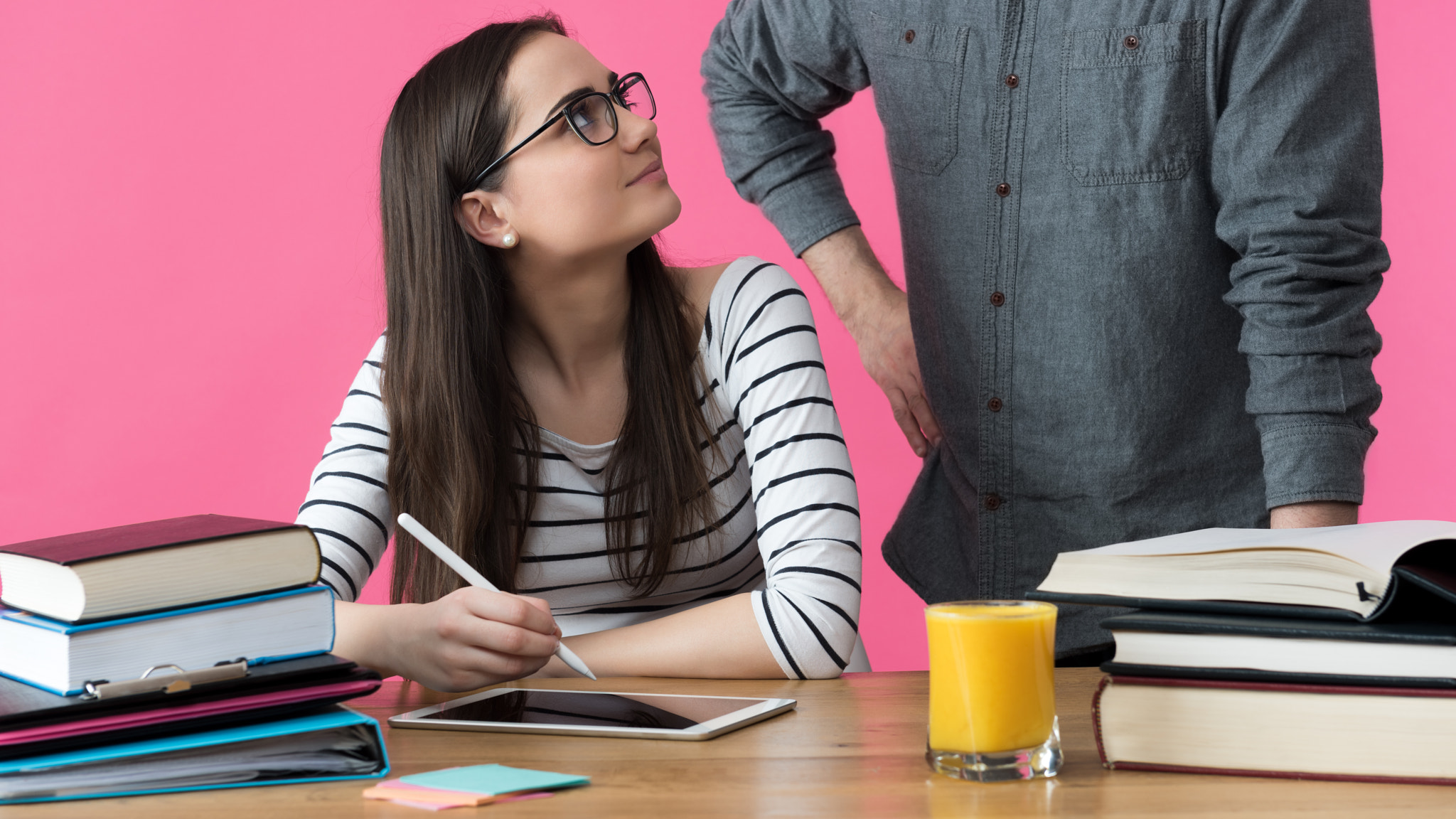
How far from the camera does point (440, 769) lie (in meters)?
0.87

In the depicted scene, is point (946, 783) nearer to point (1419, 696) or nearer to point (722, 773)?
point (722, 773)

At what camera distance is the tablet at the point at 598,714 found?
0.96 m

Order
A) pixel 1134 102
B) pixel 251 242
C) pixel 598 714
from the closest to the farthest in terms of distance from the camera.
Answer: pixel 598 714, pixel 1134 102, pixel 251 242

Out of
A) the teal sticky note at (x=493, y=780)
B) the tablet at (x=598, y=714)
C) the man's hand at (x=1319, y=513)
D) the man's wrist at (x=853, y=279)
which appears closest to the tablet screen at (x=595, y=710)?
the tablet at (x=598, y=714)

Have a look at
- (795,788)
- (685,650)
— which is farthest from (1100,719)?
(685,650)

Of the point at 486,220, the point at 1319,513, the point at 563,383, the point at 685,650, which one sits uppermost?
the point at 486,220

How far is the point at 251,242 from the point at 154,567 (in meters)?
2.42

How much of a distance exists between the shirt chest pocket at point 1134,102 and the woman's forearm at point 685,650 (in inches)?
29.0

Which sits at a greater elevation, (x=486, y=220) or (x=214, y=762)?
(x=486, y=220)

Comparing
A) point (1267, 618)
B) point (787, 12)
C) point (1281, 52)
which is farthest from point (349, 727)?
point (787, 12)

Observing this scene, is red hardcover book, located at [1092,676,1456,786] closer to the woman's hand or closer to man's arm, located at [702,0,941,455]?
the woman's hand

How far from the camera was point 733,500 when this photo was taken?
1.62 metres

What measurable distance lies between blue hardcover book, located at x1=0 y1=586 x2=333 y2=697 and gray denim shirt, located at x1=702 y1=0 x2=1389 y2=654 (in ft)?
3.30

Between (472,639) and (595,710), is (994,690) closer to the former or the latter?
(595,710)
